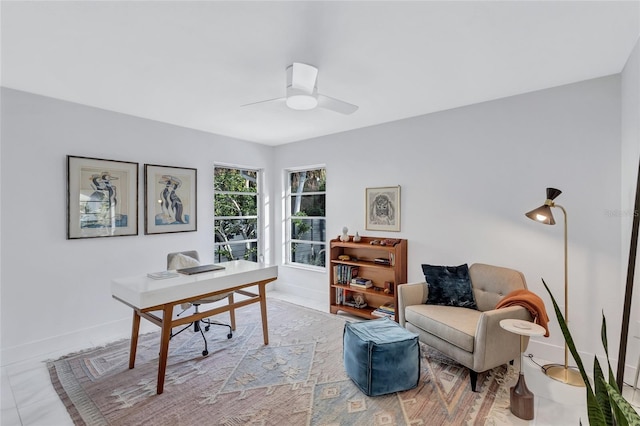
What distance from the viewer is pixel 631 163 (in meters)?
2.35

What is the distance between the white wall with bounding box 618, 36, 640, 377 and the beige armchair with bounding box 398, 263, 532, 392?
0.74 metres

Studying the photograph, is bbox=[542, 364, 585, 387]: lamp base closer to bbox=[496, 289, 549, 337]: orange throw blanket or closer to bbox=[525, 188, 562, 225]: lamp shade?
bbox=[496, 289, 549, 337]: orange throw blanket

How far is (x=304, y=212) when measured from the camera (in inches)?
207

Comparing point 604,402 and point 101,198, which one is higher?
point 101,198

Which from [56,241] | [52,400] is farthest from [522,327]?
[56,241]

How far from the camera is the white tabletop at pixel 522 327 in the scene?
6.85 ft

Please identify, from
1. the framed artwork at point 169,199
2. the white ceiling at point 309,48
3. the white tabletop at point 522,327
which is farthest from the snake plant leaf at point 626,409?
the framed artwork at point 169,199

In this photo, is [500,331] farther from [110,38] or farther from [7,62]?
[7,62]

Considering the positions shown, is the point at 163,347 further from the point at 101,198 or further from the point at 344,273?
the point at 344,273

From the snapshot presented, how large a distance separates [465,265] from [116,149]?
403cm

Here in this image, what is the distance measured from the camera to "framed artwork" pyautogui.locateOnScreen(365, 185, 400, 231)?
13.3ft

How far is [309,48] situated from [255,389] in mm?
2589

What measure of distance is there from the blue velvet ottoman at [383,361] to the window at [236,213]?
2.96 m

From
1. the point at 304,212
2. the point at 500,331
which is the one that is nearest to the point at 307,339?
the point at 500,331
